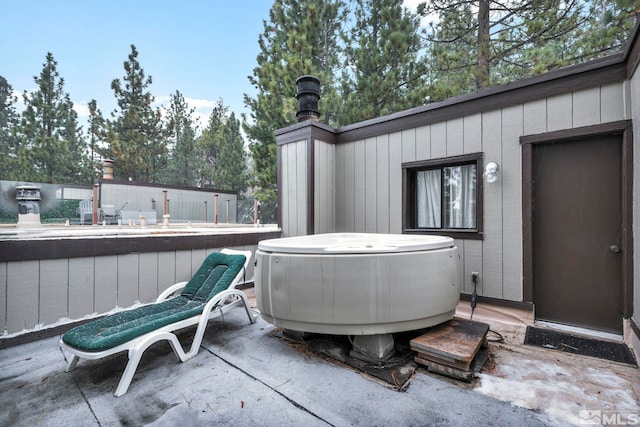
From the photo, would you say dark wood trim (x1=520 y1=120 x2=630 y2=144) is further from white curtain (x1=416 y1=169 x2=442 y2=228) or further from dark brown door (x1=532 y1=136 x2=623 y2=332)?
white curtain (x1=416 y1=169 x2=442 y2=228)

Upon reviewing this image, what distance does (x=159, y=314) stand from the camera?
→ 7.72 feet

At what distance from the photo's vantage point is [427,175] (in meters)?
3.92

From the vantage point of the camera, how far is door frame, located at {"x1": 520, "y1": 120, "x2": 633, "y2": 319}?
8.16 feet

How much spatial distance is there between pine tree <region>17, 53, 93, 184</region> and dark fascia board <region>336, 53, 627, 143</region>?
1596cm

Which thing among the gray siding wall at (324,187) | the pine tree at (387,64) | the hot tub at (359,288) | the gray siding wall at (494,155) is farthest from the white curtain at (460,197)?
the pine tree at (387,64)

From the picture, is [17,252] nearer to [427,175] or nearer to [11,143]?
[427,175]

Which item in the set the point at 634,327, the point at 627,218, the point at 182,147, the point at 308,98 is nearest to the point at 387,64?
the point at 308,98

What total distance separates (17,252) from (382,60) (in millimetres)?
8378

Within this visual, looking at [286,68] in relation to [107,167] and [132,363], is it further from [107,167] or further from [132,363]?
[132,363]

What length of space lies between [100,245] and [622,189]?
4.85 m

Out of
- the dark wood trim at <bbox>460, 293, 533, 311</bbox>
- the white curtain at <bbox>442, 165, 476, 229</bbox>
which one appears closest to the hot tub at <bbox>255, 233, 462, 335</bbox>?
the dark wood trim at <bbox>460, 293, 533, 311</bbox>

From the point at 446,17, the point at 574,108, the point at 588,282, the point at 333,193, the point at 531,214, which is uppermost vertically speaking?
the point at 446,17

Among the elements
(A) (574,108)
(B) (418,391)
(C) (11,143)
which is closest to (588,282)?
(A) (574,108)

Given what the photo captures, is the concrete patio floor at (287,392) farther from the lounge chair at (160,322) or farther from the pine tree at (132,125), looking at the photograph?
the pine tree at (132,125)
